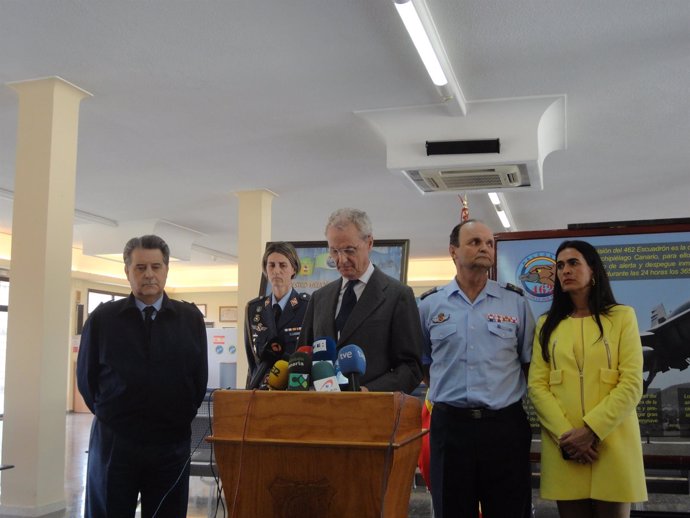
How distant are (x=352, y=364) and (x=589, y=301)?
1236mm

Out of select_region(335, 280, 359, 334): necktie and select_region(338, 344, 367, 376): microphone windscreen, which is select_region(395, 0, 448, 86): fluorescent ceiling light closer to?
select_region(335, 280, 359, 334): necktie

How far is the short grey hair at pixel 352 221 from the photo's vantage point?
8.11ft

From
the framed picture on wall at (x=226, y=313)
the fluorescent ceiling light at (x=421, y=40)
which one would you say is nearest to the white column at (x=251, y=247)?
the fluorescent ceiling light at (x=421, y=40)

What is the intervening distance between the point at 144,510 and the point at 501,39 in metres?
3.77

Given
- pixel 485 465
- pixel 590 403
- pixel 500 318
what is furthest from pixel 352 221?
pixel 590 403

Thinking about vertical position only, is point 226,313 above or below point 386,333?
above

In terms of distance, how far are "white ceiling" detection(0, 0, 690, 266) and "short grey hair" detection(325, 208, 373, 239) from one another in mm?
2358

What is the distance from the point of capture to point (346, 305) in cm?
254

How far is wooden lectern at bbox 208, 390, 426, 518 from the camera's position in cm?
182

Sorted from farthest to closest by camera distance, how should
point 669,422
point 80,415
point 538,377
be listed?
point 80,415
point 669,422
point 538,377

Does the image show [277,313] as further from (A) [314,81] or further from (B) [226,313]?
(B) [226,313]

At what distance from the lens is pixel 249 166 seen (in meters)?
8.27

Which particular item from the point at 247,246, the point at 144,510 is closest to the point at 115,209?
the point at 247,246

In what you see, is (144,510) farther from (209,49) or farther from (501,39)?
(501,39)
